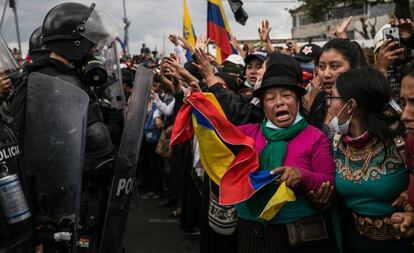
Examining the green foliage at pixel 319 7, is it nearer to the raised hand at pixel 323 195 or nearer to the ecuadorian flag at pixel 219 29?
the ecuadorian flag at pixel 219 29

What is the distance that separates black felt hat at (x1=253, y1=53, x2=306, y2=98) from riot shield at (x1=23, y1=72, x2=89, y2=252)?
1049mm

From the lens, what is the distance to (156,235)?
6.55m

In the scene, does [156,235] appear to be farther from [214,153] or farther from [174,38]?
[214,153]

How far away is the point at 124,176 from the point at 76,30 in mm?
1073

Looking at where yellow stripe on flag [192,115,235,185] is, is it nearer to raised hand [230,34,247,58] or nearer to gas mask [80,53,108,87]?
gas mask [80,53,108,87]

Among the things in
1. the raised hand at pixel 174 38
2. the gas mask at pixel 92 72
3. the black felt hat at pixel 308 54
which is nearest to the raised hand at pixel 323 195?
the gas mask at pixel 92 72

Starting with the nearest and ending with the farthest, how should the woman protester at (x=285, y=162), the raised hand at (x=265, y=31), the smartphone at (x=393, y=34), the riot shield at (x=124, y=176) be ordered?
the woman protester at (x=285, y=162) → the riot shield at (x=124, y=176) → the smartphone at (x=393, y=34) → the raised hand at (x=265, y=31)

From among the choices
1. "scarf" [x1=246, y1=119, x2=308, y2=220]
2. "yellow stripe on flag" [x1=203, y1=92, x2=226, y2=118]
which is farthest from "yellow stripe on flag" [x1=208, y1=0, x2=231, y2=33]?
"scarf" [x1=246, y1=119, x2=308, y2=220]

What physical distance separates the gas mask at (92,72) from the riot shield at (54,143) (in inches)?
27.5

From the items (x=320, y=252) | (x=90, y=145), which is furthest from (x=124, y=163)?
(x=320, y=252)

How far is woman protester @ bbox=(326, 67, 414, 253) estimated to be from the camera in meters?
2.57

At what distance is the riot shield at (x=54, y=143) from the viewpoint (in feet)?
9.29

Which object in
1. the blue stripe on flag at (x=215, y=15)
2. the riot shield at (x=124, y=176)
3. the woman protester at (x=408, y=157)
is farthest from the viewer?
the blue stripe on flag at (x=215, y=15)

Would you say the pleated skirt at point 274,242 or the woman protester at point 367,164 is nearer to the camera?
the woman protester at point 367,164
